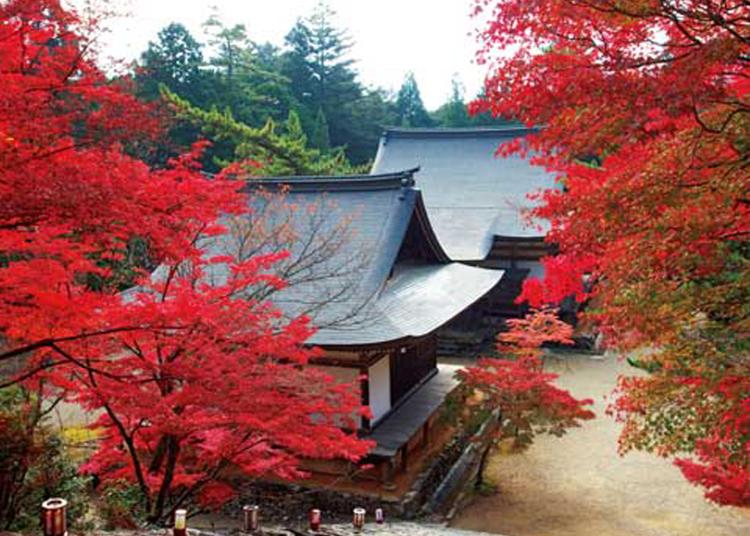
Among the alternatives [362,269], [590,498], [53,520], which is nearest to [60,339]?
[53,520]

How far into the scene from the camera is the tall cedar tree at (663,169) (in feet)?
12.0

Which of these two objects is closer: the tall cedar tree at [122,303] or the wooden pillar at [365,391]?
the tall cedar tree at [122,303]

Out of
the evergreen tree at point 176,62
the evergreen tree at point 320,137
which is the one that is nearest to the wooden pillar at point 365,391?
the evergreen tree at point 176,62

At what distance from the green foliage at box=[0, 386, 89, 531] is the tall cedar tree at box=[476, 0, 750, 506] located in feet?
14.1

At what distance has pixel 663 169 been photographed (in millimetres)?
3994

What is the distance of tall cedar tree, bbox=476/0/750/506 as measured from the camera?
144 inches

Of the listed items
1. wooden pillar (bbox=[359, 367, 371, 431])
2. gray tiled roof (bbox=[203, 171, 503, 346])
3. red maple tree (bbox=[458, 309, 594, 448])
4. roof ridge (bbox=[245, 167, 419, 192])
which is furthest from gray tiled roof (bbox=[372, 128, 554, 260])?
wooden pillar (bbox=[359, 367, 371, 431])

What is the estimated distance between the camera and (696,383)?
14.5 ft

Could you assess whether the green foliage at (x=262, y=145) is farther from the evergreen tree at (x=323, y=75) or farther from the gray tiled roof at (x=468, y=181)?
the evergreen tree at (x=323, y=75)

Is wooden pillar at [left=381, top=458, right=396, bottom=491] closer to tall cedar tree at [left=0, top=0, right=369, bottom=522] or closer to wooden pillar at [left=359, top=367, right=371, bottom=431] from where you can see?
wooden pillar at [left=359, top=367, right=371, bottom=431]

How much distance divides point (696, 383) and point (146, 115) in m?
4.27

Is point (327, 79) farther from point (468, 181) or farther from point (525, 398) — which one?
point (525, 398)

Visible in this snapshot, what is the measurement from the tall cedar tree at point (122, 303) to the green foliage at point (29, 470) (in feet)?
1.32

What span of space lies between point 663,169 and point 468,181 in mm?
17170
